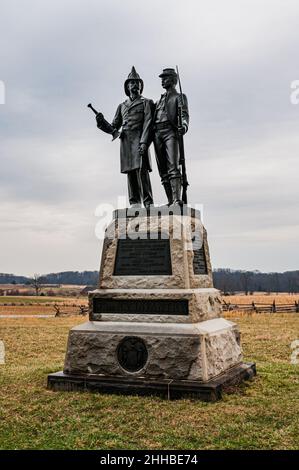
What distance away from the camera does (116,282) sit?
776 centimetres

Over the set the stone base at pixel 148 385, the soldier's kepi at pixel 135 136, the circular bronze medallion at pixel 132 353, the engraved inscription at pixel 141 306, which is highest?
the soldier's kepi at pixel 135 136

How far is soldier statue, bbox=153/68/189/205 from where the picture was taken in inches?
322

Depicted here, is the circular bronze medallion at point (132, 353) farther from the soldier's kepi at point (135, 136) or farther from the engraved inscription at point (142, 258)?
the soldier's kepi at point (135, 136)

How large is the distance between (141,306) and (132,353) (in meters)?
0.68

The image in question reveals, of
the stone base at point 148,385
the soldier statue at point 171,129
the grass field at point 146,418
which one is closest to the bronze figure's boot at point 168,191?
the soldier statue at point 171,129

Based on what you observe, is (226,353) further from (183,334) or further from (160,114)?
(160,114)

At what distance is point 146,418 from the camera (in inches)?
229

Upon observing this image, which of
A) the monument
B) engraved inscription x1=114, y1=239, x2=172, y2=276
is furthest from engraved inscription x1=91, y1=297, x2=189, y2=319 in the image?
engraved inscription x1=114, y1=239, x2=172, y2=276

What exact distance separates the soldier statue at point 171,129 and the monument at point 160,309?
16mm

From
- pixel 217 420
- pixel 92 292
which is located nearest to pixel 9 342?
pixel 92 292

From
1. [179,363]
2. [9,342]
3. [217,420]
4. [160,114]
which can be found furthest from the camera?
[9,342]

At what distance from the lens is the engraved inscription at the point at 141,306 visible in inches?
287

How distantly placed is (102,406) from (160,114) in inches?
177

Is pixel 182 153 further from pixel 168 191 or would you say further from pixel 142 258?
pixel 142 258
